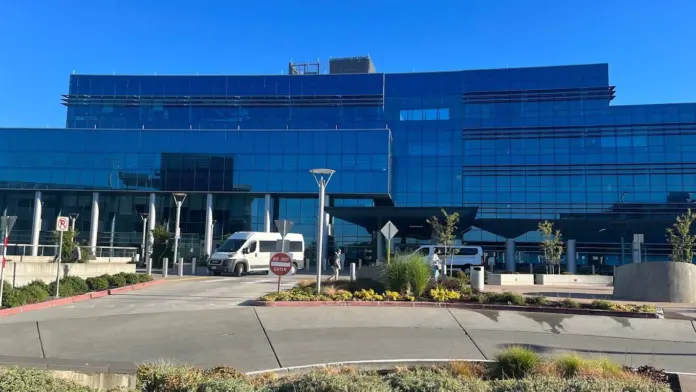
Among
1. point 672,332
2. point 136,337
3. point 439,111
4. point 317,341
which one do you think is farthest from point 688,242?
point 439,111

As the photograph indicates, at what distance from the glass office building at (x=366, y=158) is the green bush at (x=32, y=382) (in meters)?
37.7

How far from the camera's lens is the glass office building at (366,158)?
52.6 meters

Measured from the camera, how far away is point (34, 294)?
1579cm

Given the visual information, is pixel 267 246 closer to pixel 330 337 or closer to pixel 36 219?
pixel 330 337

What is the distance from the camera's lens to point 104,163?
176 ft

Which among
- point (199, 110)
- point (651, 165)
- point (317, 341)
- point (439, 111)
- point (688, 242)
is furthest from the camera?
point (199, 110)

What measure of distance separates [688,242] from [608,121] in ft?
114

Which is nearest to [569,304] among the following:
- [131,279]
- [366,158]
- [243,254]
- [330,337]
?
[330,337]

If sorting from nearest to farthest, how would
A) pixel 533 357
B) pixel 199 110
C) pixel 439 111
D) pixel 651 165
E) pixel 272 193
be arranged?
pixel 533 357
pixel 272 193
pixel 651 165
pixel 439 111
pixel 199 110

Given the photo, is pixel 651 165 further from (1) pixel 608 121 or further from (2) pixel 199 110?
(2) pixel 199 110

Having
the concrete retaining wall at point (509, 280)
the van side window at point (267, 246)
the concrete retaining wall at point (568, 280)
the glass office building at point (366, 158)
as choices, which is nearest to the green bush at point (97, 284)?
the van side window at point (267, 246)

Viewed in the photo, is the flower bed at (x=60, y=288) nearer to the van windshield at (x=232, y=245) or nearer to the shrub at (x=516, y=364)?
the van windshield at (x=232, y=245)

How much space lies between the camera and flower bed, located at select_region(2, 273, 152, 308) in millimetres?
15039

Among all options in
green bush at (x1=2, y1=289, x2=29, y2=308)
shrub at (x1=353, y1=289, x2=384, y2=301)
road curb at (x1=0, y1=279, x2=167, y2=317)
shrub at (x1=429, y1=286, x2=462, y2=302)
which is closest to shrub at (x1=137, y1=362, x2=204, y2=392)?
shrub at (x1=353, y1=289, x2=384, y2=301)
